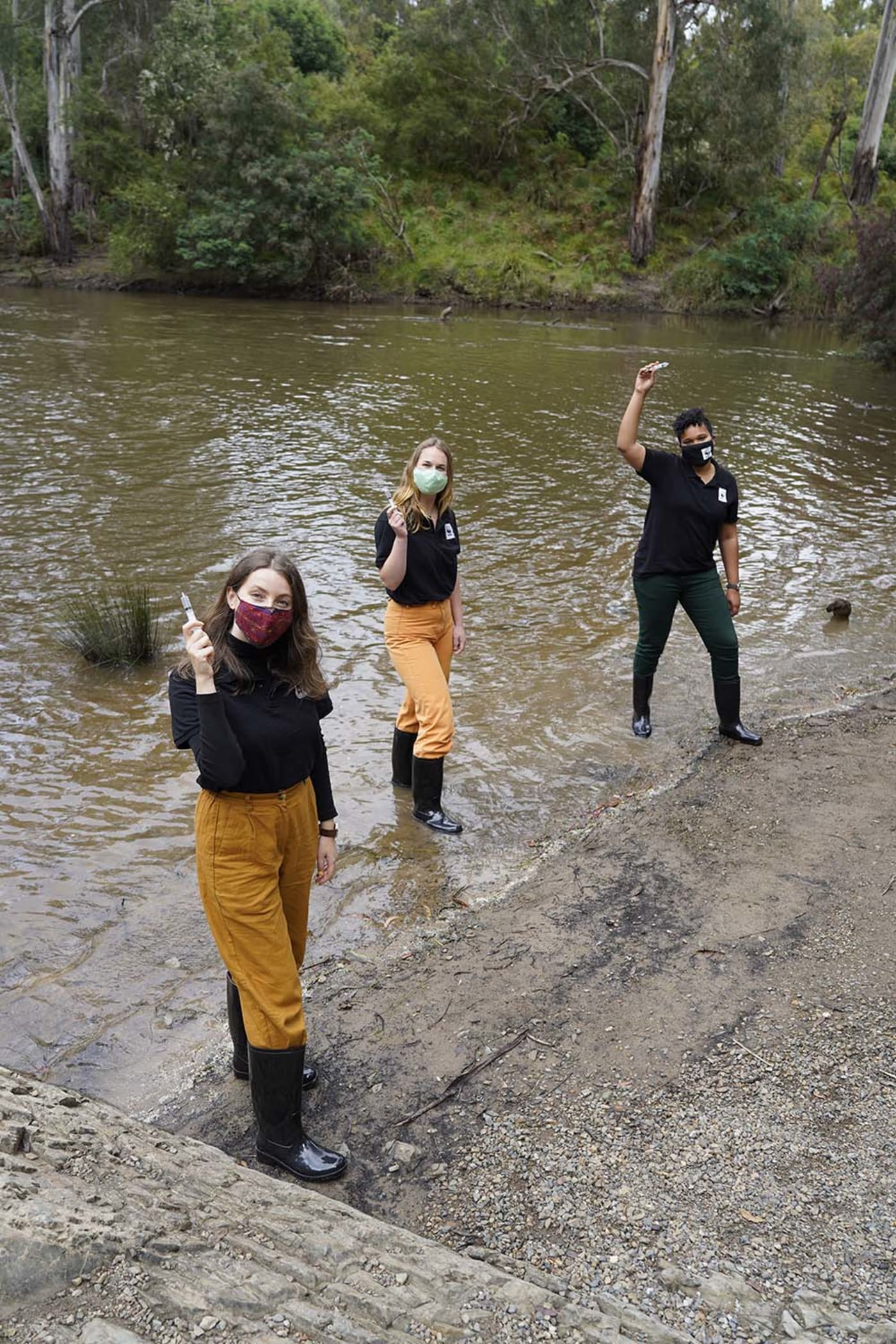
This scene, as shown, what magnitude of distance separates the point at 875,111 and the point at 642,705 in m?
38.1

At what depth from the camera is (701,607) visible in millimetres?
6836

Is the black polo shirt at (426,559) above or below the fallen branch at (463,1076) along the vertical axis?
above

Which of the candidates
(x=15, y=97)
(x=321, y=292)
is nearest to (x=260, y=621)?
(x=321, y=292)

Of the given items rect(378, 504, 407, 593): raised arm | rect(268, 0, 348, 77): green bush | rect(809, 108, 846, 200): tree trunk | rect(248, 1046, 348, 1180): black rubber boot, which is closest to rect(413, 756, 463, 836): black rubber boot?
rect(378, 504, 407, 593): raised arm

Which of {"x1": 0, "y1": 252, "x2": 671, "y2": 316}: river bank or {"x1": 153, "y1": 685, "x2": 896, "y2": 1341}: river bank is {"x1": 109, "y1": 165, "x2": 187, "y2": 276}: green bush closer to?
{"x1": 0, "y1": 252, "x2": 671, "y2": 316}: river bank

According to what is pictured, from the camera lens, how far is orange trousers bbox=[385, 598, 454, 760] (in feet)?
19.3

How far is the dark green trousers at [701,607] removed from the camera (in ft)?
Answer: 22.3

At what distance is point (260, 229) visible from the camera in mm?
32438

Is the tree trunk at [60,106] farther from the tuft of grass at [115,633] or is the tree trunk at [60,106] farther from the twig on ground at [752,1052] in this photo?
the twig on ground at [752,1052]

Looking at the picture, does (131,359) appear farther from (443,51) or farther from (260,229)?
(443,51)

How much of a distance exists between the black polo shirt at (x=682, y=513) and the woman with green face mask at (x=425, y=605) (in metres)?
1.48

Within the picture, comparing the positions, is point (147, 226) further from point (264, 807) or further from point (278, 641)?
point (264, 807)

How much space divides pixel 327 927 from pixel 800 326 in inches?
1295

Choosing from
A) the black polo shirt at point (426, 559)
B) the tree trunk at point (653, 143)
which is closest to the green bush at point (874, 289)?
the tree trunk at point (653, 143)
